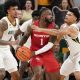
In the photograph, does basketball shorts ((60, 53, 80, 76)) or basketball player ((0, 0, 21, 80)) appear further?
basketball player ((0, 0, 21, 80))

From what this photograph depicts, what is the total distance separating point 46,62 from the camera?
26.1 ft

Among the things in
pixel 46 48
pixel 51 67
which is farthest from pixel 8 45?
pixel 51 67

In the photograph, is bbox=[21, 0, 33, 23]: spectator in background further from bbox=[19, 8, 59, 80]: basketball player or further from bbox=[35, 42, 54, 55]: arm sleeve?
bbox=[35, 42, 54, 55]: arm sleeve

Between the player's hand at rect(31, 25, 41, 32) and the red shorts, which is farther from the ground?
the player's hand at rect(31, 25, 41, 32)

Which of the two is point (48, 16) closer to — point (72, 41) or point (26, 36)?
point (26, 36)

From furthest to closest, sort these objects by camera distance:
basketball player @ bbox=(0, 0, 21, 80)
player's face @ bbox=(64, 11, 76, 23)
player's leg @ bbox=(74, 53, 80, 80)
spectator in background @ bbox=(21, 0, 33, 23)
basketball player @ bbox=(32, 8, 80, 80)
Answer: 1. spectator in background @ bbox=(21, 0, 33, 23)
2. basketball player @ bbox=(0, 0, 21, 80)
3. player's face @ bbox=(64, 11, 76, 23)
4. basketball player @ bbox=(32, 8, 80, 80)
5. player's leg @ bbox=(74, 53, 80, 80)

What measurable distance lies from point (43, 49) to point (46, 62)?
0.93ft

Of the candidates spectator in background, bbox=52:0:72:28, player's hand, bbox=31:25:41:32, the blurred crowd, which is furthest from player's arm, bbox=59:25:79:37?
spectator in background, bbox=52:0:72:28

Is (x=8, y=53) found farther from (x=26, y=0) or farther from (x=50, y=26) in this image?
(x=26, y=0)

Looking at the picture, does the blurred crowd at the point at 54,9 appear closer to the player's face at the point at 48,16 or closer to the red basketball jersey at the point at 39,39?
the red basketball jersey at the point at 39,39

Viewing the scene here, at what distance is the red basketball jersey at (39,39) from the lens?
802 cm

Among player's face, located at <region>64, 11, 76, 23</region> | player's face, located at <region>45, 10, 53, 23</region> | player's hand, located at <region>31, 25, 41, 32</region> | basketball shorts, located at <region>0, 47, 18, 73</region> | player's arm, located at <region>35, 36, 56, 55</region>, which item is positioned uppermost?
player's face, located at <region>64, 11, 76, 23</region>

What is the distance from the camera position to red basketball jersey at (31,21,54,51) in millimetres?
8016

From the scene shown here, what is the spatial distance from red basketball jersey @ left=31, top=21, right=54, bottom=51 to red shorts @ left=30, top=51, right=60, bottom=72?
208 mm
